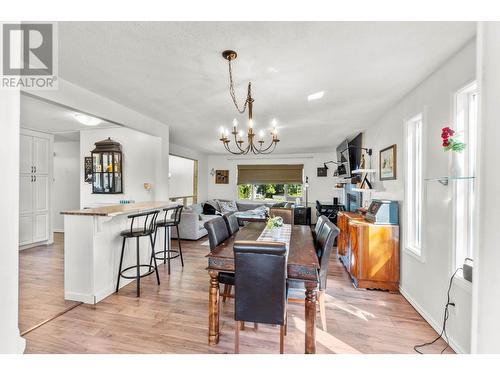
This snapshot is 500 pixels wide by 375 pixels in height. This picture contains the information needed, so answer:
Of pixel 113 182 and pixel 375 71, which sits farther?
pixel 113 182

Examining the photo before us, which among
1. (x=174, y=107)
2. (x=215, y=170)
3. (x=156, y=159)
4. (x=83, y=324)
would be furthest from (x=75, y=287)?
(x=215, y=170)

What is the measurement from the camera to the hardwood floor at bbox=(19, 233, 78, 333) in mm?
2282

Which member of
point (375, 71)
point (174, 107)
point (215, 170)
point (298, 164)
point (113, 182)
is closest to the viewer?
point (375, 71)

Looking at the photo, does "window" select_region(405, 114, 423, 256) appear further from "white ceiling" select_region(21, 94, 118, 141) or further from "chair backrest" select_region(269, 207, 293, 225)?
"white ceiling" select_region(21, 94, 118, 141)

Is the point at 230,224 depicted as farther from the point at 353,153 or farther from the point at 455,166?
the point at 353,153

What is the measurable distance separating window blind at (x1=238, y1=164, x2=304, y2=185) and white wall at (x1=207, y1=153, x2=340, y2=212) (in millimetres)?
136

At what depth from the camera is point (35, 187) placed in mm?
4777

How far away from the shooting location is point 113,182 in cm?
437

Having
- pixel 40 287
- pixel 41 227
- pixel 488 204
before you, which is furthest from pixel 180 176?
pixel 488 204

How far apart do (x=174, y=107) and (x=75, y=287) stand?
8.25ft

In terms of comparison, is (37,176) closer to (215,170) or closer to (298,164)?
(215,170)

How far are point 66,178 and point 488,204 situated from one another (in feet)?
25.7

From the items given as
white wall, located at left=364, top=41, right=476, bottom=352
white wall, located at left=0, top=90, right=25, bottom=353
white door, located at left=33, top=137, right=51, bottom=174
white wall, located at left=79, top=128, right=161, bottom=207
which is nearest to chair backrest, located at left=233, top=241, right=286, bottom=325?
white wall, located at left=0, top=90, right=25, bottom=353

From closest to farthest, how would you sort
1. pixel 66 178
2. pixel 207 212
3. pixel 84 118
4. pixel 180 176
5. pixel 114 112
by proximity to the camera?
pixel 114 112, pixel 84 118, pixel 66 178, pixel 207 212, pixel 180 176
